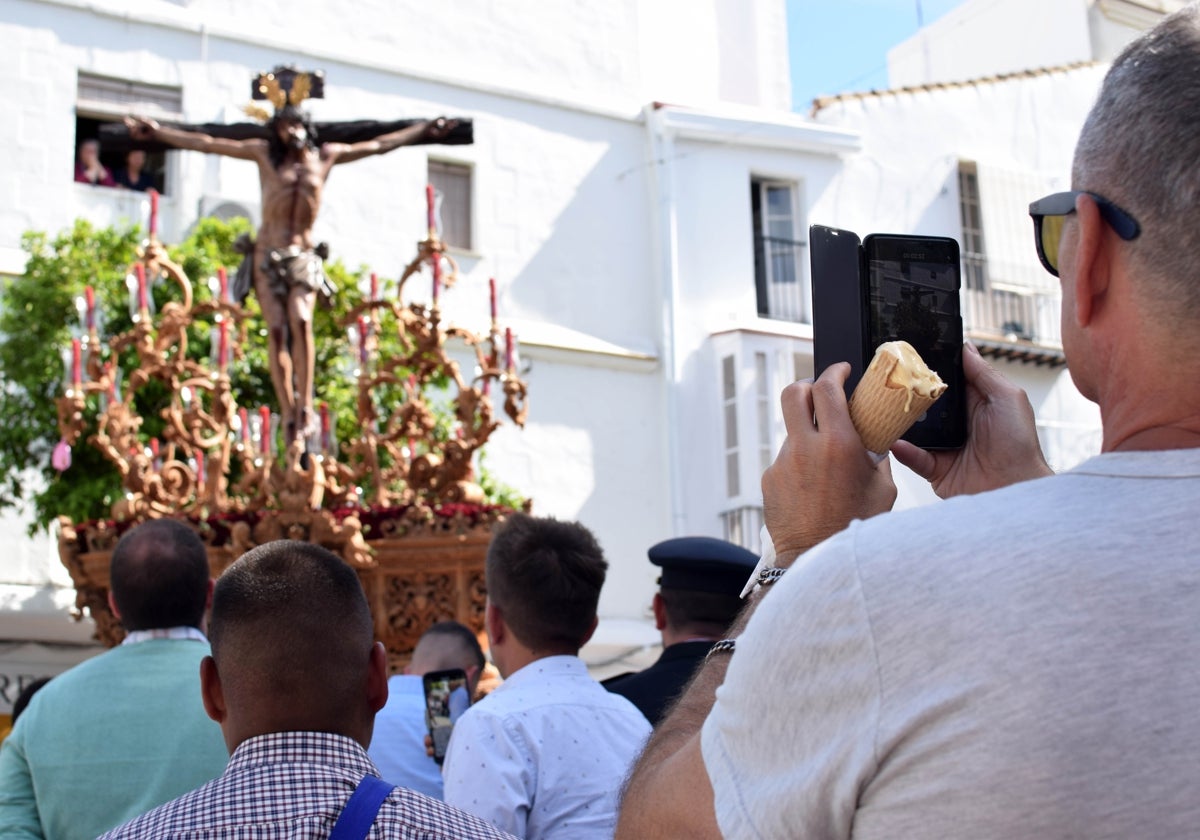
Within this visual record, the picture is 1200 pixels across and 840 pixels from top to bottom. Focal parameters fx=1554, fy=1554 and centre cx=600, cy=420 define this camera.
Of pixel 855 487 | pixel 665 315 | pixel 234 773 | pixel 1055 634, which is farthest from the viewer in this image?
pixel 665 315

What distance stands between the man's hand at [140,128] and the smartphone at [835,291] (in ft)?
22.5

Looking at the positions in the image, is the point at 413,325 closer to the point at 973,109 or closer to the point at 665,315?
the point at 665,315

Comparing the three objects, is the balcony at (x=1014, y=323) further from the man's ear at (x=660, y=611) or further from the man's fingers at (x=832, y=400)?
the man's fingers at (x=832, y=400)

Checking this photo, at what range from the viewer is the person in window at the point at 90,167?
14.3 metres

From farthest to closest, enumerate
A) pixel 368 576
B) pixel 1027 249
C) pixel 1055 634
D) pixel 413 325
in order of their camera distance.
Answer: pixel 1027 249, pixel 413 325, pixel 368 576, pixel 1055 634

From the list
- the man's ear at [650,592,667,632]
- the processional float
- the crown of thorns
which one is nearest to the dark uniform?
the man's ear at [650,592,667,632]

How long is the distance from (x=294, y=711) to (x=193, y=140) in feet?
20.3

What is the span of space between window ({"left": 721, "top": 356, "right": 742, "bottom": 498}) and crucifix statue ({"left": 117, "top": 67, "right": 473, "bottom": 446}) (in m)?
8.55

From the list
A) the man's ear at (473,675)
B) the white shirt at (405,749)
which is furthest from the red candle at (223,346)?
the white shirt at (405,749)

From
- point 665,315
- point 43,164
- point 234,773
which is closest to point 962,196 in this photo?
point 665,315

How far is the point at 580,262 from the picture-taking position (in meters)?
16.6

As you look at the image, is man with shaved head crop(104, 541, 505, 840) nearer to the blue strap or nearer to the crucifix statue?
the blue strap

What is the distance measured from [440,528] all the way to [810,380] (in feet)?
19.4

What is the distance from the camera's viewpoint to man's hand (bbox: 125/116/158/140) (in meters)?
8.00
